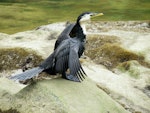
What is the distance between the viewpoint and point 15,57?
88.8 feet

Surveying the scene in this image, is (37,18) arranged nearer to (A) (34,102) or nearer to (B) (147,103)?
(B) (147,103)

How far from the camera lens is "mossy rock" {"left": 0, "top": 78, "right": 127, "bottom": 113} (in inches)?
491

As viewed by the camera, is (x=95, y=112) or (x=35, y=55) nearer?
(x=95, y=112)

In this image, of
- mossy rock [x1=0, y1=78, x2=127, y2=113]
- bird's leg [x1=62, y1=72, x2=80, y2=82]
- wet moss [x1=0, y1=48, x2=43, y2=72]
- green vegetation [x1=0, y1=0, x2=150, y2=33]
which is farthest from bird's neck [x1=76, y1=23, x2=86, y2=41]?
green vegetation [x1=0, y1=0, x2=150, y2=33]

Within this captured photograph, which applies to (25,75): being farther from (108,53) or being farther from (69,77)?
(108,53)

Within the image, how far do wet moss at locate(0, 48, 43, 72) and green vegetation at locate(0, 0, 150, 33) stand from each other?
22693mm

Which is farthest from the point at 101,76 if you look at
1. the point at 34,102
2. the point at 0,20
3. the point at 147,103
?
A: the point at 0,20

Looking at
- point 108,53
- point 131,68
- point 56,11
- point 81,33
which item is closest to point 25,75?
point 81,33

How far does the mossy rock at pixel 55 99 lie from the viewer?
1246 centimetres

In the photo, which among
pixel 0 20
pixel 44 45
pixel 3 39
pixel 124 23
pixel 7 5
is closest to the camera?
pixel 44 45

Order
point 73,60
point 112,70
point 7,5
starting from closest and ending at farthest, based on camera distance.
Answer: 1. point 73,60
2. point 112,70
3. point 7,5

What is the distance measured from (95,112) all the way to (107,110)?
0.83m

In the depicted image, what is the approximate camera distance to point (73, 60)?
1365 cm

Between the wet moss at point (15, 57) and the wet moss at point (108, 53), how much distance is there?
3923mm
